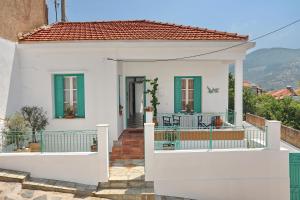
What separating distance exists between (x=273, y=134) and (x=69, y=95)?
7.92 metres

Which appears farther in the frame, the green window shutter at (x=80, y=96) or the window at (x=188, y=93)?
the window at (x=188, y=93)

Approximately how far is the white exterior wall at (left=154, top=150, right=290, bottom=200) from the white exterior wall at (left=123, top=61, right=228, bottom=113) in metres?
4.64

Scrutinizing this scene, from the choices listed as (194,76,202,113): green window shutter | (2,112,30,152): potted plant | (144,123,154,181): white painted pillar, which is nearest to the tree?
(2,112,30,152): potted plant

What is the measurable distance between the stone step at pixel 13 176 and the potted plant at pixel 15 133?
3.42 feet

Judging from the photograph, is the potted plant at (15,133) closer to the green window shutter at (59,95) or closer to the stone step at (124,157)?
the green window shutter at (59,95)

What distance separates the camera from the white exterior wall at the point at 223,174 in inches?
360

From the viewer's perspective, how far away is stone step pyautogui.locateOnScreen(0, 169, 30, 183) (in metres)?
8.43

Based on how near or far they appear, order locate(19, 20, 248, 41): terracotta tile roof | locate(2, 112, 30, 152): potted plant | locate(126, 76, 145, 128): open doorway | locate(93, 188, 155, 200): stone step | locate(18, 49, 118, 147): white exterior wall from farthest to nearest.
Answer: locate(126, 76, 145, 128): open doorway → locate(19, 20, 248, 41): terracotta tile roof → locate(18, 49, 118, 147): white exterior wall → locate(2, 112, 30, 152): potted plant → locate(93, 188, 155, 200): stone step

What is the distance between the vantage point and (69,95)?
40.0 ft

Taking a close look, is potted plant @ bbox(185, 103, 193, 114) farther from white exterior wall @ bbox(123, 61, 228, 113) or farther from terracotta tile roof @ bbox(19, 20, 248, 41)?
terracotta tile roof @ bbox(19, 20, 248, 41)

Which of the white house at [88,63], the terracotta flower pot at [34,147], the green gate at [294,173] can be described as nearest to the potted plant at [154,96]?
the white house at [88,63]

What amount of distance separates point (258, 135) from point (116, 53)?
6.15m

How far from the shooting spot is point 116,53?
38.5ft

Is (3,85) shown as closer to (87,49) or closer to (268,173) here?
(87,49)
